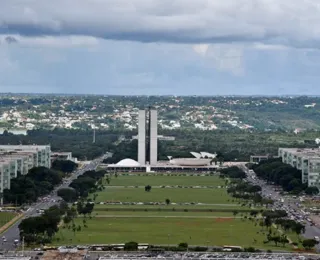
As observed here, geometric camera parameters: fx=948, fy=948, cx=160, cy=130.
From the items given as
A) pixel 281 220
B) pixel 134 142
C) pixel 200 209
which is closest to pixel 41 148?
pixel 134 142

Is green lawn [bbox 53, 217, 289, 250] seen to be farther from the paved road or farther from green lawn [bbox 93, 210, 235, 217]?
the paved road

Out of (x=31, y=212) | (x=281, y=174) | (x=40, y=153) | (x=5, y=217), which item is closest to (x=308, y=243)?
(x=5, y=217)

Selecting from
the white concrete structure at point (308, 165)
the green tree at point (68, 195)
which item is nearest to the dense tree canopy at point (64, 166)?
the white concrete structure at point (308, 165)

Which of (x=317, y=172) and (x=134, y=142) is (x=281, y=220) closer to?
(x=317, y=172)

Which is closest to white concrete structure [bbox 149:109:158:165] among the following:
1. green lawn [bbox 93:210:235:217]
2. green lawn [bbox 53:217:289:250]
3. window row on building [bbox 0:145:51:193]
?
window row on building [bbox 0:145:51:193]

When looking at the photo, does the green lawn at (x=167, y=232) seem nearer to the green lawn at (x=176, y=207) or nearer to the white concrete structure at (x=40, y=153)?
the green lawn at (x=176, y=207)
